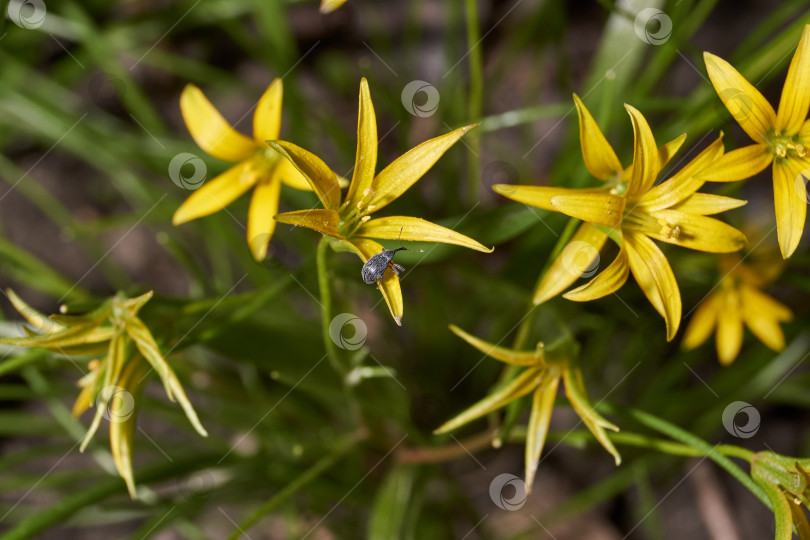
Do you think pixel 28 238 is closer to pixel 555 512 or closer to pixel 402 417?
pixel 402 417

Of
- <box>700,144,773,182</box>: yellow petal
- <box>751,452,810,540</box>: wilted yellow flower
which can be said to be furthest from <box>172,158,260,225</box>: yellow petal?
<box>751,452,810,540</box>: wilted yellow flower

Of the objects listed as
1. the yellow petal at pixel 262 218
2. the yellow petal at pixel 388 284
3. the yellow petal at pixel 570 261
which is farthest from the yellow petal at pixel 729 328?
the yellow petal at pixel 262 218

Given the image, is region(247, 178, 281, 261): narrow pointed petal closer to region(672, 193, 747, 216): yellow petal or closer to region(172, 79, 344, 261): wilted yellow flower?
region(172, 79, 344, 261): wilted yellow flower

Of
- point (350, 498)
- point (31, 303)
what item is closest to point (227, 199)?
point (350, 498)

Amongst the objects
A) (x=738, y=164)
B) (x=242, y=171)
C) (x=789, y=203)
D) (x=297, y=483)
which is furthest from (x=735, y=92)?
(x=297, y=483)

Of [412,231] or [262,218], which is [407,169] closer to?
[412,231]

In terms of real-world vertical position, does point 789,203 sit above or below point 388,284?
below

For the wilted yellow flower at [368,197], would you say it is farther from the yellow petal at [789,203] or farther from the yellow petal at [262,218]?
the yellow petal at [789,203]
